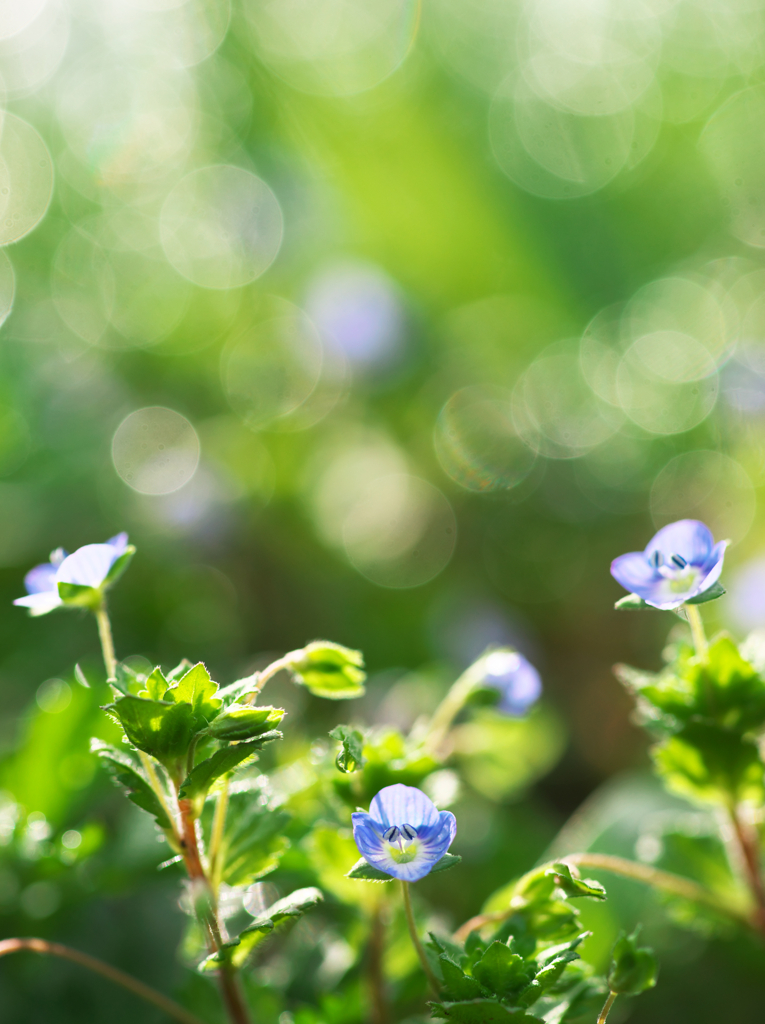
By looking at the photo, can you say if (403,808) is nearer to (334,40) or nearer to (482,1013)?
(482,1013)

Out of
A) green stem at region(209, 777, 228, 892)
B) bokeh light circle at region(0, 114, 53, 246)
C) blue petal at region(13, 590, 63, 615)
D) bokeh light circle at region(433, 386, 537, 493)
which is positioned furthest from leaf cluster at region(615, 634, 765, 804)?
bokeh light circle at region(0, 114, 53, 246)

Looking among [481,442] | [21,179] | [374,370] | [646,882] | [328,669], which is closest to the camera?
[328,669]

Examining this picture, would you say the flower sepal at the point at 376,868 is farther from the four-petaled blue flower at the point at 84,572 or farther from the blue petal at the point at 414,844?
the four-petaled blue flower at the point at 84,572

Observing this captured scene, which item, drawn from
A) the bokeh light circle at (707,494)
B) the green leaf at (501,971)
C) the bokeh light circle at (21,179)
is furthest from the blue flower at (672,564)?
the bokeh light circle at (21,179)

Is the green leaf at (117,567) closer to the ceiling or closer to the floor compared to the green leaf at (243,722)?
closer to the ceiling

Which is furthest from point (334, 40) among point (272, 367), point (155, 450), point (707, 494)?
point (707, 494)

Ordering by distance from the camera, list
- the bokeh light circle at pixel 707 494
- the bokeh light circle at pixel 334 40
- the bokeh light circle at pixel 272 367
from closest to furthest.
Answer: the bokeh light circle at pixel 707 494 → the bokeh light circle at pixel 272 367 → the bokeh light circle at pixel 334 40
